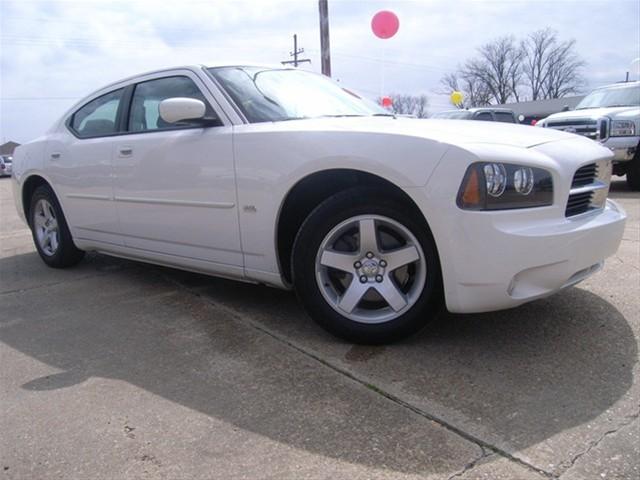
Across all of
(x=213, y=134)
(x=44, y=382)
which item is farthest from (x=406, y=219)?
(x=44, y=382)

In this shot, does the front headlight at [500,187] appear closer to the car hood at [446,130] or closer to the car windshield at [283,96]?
the car hood at [446,130]

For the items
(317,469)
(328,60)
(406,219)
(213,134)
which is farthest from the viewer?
(328,60)

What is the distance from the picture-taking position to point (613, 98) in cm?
1043

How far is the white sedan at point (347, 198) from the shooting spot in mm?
2428

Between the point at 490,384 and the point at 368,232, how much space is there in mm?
885

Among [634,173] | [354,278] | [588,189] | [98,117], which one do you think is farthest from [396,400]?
[634,173]

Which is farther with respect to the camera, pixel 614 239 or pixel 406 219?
pixel 614 239

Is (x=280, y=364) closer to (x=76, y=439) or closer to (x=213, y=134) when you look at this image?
(x=76, y=439)

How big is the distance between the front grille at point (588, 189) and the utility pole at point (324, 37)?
13720mm

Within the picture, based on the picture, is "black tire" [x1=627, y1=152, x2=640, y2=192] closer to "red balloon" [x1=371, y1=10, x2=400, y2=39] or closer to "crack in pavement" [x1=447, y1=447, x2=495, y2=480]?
"red balloon" [x1=371, y1=10, x2=400, y2=39]

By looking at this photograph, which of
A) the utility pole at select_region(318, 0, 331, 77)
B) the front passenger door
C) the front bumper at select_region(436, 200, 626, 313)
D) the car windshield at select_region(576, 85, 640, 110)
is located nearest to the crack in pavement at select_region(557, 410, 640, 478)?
the front bumper at select_region(436, 200, 626, 313)

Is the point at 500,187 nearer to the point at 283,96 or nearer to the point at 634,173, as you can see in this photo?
the point at 283,96

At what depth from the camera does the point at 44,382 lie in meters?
2.66

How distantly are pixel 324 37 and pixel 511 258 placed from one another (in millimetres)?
15336
